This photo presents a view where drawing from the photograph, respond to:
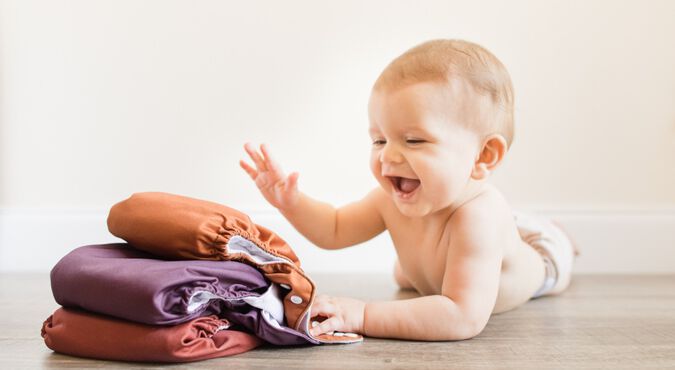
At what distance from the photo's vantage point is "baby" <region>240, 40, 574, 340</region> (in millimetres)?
1138

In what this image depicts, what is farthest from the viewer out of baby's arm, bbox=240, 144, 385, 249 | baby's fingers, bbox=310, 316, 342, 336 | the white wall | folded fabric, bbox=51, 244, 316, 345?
the white wall

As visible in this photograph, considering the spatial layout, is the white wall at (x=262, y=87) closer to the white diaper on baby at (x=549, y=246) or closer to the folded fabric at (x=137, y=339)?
the white diaper on baby at (x=549, y=246)

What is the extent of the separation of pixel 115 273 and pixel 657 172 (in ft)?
5.27

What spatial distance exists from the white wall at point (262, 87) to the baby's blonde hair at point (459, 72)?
0.79 meters

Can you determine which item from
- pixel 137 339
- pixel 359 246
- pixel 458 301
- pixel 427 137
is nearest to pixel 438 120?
A: pixel 427 137

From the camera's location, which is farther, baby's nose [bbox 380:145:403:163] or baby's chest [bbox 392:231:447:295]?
baby's chest [bbox 392:231:447:295]

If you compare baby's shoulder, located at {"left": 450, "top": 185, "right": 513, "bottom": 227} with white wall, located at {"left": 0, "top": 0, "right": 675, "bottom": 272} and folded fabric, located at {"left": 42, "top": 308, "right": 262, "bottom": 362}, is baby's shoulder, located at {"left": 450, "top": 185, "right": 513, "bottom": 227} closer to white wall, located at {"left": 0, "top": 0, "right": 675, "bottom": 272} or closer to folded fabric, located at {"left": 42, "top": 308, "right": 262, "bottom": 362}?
folded fabric, located at {"left": 42, "top": 308, "right": 262, "bottom": 362}

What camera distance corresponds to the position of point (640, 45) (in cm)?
200

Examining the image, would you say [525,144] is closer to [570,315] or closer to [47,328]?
[570,315]

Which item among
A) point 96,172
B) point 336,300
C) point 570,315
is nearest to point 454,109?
point 336,300

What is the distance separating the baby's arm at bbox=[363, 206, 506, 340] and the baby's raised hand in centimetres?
28

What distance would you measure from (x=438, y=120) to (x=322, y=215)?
0.38 meters

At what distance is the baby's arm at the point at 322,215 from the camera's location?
1.33m

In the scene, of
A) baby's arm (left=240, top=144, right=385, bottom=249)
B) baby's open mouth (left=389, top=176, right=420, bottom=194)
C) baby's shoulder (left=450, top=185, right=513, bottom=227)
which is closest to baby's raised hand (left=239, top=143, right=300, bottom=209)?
baby's arm (left=240, top=144, right=385, bottom=249)
